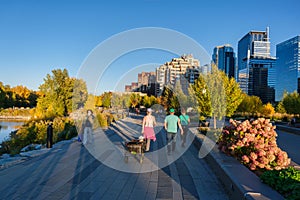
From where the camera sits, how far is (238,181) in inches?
177

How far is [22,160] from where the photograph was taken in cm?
744

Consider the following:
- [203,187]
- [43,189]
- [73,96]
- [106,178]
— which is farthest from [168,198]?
[73,96]

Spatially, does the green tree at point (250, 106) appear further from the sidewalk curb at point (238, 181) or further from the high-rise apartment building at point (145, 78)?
the high-rise apartment building at point (145, 78)

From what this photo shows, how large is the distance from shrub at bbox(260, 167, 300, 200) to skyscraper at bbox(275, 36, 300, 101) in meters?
164

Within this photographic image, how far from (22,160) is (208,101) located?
14094mm

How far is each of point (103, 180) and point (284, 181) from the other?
12.2 feet

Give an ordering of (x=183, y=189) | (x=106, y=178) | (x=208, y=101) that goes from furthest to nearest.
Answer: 1. (x=208, y=101)
2. (x=106, y=178)
3. (x=183, y=189)

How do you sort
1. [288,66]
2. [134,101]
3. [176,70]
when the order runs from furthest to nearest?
1. [288,66]
2. [176,70]
3. [134,101]

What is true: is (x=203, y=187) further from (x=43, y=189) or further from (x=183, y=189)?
(x=43, y=189)

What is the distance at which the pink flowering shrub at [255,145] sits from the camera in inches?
220

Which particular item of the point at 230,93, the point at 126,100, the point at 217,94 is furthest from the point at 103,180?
the point at 126,100

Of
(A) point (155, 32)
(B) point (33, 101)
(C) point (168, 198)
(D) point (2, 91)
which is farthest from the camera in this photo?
(B) point (33, 101)

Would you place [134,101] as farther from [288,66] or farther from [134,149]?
[288,66]

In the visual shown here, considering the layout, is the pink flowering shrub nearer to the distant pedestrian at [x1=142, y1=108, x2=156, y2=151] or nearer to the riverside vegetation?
the riverside vegetation
